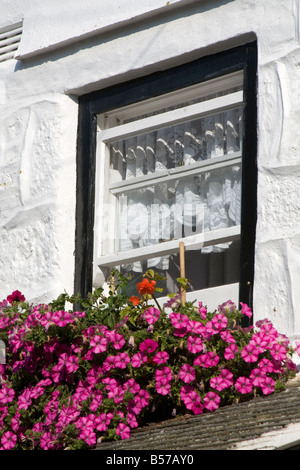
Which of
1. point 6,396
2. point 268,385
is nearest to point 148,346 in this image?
point 268,385

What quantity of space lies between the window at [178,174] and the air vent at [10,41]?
62cm

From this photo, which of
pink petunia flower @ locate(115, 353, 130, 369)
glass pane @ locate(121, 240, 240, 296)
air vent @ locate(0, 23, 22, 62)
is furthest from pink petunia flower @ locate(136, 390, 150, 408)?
air vent @ locate(0, 23, 22, 62)

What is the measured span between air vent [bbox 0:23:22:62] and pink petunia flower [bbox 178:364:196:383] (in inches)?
103

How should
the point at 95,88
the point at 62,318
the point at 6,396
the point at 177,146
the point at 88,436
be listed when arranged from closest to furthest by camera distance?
the point at 88,436
the point at 62,318
the point at 6,396
the point at 177,146
the point at 95,88

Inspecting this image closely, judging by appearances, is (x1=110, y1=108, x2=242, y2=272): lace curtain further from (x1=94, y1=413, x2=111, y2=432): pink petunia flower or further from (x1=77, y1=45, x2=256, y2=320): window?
(x1=94, y1=413, x2=111, y2=432): pink petunia flower

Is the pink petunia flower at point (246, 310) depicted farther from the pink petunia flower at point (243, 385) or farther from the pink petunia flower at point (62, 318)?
the pink petunia flower at point (62, 318)

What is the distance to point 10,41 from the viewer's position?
24.1ft

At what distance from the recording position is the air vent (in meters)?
7.33

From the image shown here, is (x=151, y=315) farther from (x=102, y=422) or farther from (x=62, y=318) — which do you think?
(x=102, y=422)

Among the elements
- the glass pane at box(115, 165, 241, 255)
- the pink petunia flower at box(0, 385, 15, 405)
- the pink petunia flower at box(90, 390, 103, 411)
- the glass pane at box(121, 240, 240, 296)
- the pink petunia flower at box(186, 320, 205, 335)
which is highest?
the glass pane at box(115, 165, 241, 255)

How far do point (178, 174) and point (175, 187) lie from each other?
7 cm

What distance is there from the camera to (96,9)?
696 centimetres
